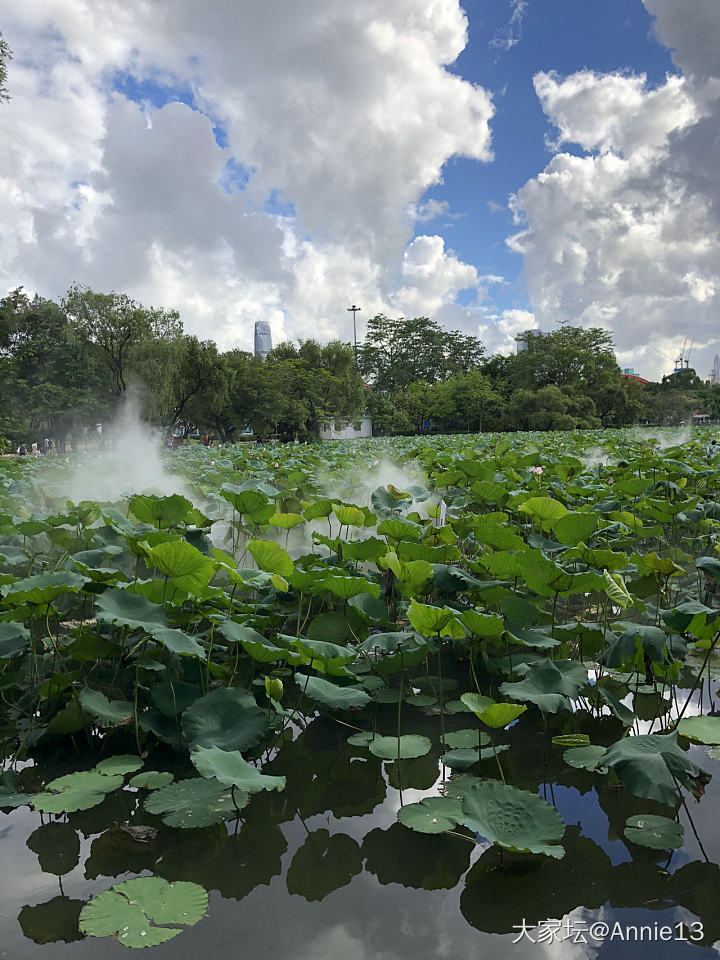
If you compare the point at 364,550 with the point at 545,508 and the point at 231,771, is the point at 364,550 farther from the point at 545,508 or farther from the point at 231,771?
the point at 231,771

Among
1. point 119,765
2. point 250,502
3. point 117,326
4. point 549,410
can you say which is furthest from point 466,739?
point 549,410

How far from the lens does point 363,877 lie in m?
1.13

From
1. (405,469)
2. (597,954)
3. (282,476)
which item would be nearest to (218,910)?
(597,954)

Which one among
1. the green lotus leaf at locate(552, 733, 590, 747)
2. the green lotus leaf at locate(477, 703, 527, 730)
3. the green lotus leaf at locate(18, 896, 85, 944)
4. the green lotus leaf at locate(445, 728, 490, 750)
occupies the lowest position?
the green lotus leaf at locate(18, 896, 85, 944)

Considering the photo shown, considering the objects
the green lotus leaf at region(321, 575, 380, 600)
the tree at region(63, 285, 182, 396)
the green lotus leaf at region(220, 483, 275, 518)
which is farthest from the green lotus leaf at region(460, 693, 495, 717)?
the tree at region(63, 285, 182, 396)

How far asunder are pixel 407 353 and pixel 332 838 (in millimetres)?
48285

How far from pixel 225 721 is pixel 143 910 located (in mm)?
441

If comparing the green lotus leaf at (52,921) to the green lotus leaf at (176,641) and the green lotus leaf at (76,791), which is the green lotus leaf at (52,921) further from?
the green lotus leaf at (176,641)

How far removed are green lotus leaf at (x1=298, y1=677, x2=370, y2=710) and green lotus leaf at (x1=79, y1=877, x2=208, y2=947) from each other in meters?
0.45

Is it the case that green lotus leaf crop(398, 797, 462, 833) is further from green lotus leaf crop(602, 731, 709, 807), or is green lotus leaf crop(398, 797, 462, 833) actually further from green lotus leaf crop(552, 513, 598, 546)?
green lotus leaf crop(552, 513, 598, 546)

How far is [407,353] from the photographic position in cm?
4828

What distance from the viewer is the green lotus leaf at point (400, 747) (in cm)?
147

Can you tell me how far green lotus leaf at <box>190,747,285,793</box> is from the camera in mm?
1075

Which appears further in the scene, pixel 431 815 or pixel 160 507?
pixel 160 507
